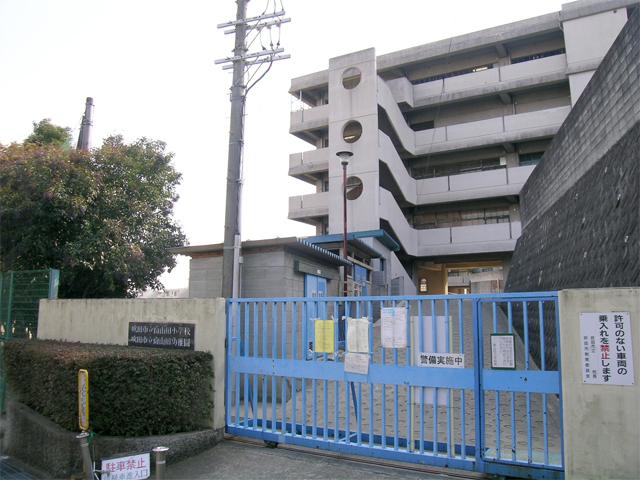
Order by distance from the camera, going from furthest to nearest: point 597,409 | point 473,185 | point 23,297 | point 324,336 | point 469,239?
point 473,185
point 469,239
point 23,297
point 324,336
point 597,409

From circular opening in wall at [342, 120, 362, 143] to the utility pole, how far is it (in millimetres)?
15409

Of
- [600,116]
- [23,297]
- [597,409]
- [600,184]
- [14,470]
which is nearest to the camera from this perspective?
[597,409]

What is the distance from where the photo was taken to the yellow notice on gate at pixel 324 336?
18.5 feet

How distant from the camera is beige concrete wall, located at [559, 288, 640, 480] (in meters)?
4.09

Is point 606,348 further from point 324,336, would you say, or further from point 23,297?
point 23,297

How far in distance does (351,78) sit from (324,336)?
22.8 meters

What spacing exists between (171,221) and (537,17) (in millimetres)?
22666

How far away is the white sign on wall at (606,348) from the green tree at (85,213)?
9.98 meters

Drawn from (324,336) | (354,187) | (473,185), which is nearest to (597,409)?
(324,336)

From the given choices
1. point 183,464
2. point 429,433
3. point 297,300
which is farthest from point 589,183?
point 183,464

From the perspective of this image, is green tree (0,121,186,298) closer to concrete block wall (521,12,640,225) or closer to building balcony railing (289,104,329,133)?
concrete block wall (521,12,640,225)

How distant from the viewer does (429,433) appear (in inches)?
250

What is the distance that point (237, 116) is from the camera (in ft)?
31.1

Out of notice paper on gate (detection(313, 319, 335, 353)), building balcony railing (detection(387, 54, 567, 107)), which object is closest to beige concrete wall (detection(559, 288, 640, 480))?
notice paper on gate (detection(313, 319, 335, 353))
